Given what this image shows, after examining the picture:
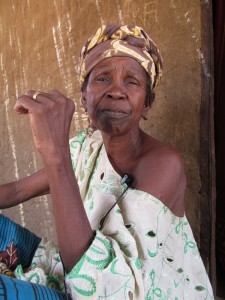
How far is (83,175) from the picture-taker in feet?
4.15

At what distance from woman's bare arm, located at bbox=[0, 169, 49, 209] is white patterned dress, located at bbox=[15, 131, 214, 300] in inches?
11.0

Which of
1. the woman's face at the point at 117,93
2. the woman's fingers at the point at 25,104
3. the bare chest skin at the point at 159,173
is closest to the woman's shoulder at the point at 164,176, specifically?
the bare chest skin at the point at 159,173

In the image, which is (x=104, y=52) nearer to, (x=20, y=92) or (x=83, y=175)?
(x=83, y=175)

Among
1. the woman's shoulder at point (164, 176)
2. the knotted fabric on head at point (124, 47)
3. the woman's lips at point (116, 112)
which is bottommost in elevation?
the woman's shoulder at point (164, 176)

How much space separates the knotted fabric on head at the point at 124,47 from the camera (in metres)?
1.11

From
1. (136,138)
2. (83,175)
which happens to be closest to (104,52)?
(136,138)

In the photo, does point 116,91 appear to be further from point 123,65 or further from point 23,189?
point 23,189

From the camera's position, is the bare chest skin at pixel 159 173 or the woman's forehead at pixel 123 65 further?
the woman's forehead at pixel 123 65

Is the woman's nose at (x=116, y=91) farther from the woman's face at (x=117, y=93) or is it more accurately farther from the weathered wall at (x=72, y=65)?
the weathered wall at (x=72, y=65)

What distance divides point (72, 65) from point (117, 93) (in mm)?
1323

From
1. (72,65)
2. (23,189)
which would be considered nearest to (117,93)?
(23,189)

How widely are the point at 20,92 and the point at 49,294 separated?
8.12 ft

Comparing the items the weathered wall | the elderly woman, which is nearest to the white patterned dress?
the elderly woman

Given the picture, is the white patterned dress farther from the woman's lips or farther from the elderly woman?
the woman's lips
